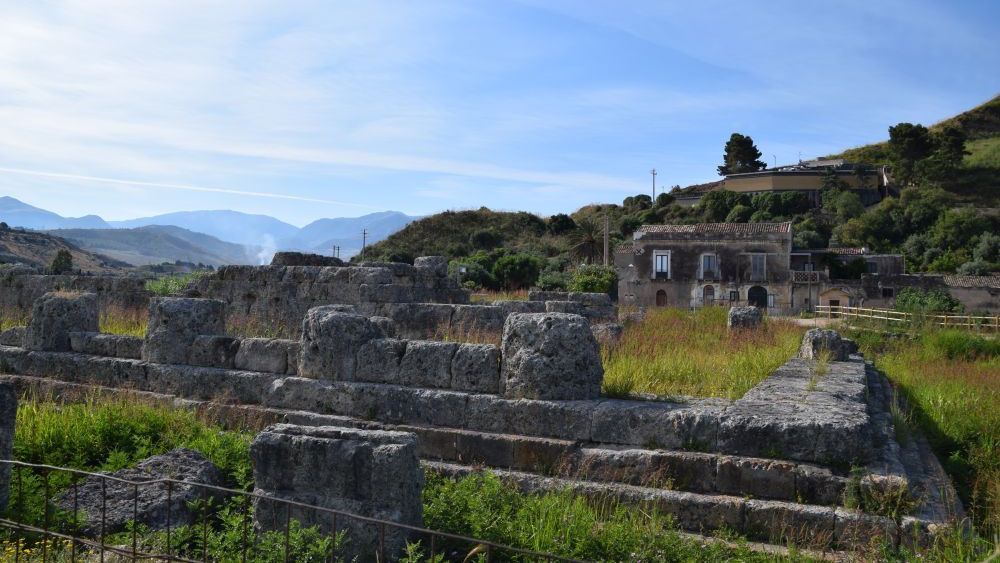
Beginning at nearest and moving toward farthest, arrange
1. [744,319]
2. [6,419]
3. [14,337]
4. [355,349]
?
[6,419] → [355,349] → [14,337] → [744,319]

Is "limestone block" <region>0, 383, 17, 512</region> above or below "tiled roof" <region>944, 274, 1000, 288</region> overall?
below

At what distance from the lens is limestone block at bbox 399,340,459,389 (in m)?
7.52

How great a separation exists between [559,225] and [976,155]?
46.2 meters

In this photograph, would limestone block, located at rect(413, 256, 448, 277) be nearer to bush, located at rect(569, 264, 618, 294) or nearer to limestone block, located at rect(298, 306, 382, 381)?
limestone block, located at rect(298, 306, 382, 381)

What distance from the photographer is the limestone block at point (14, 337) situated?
1097 cm

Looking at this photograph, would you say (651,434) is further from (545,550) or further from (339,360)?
(339,360)

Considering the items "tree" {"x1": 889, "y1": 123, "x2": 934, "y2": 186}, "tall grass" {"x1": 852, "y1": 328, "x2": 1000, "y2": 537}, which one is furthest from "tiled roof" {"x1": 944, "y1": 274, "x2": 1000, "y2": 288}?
"tree" {"x1": 889, "y1": 123, "x2": 934, "y2": 186}

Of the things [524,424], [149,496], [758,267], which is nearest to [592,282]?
[758,267]

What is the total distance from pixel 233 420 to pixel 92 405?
1.73 metres

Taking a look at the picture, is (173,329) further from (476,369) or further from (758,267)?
(758,267)

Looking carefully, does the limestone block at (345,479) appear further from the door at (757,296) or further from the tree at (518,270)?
the door at (757,296)

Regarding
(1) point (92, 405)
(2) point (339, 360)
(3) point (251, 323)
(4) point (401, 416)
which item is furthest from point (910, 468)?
(3) point (251, 323)

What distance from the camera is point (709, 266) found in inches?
1761

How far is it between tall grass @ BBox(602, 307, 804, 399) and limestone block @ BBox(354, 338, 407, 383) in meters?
2.11
